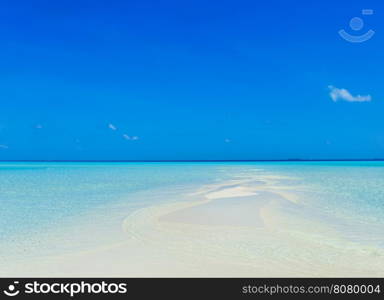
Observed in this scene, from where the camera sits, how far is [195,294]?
361 cm

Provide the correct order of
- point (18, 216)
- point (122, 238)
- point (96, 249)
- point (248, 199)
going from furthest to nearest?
1. point (248, 199)
2. point (18, 216)
3. point (122, 238)
4. point (96, 249)

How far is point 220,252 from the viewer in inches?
195

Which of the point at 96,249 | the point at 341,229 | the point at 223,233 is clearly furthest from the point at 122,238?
the point at 341,229

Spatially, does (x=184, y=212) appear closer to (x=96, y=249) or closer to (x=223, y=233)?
(x=223, y=233)

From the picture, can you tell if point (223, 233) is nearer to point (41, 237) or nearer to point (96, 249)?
point (96, 249)

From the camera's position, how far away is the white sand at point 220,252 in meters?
4.23

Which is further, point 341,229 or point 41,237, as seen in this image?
point 341,229

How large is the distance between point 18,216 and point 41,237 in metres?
2.35

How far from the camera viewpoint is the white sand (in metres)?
4.23

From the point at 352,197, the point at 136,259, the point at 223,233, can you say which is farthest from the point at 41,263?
the point at 352,197

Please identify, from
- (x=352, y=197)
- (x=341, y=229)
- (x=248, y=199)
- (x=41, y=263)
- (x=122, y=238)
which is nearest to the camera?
(x=41, y=263)

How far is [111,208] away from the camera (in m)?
8.86

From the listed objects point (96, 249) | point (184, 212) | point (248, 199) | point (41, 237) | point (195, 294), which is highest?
point (248, 199)

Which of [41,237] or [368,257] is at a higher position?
[41,237]
